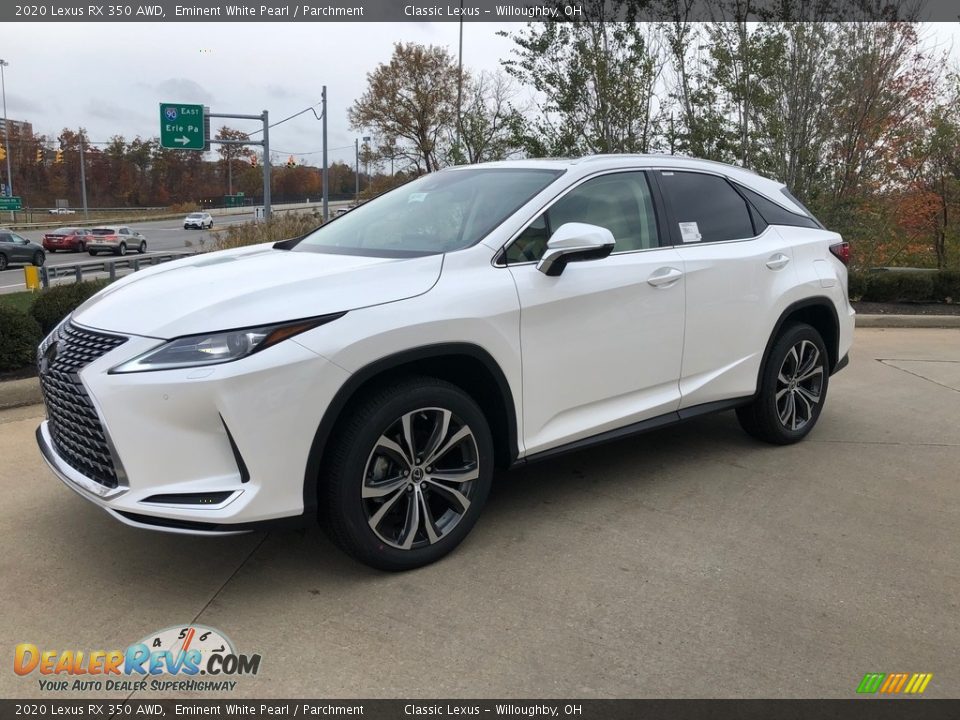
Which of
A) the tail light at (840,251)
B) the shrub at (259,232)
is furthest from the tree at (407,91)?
the tail light at (840,251)

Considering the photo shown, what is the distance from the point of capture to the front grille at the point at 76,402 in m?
2.82

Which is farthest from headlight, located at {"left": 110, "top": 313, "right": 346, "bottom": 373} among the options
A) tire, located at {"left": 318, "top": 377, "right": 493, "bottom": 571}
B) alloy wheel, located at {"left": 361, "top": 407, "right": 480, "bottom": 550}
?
alloy wheel, located at {"left": 361, "top": 407, "right": 480, "bottom": 550}

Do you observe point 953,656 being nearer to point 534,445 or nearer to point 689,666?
point 689,666

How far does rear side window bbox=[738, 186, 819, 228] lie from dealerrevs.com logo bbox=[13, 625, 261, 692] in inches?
148

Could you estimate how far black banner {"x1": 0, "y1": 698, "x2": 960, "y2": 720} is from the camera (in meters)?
2.38

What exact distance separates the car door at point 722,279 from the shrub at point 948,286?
27.1ft

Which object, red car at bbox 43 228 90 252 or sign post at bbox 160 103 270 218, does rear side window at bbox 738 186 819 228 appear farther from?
red car at bbox 43 228 90 252

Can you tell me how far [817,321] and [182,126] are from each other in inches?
1245

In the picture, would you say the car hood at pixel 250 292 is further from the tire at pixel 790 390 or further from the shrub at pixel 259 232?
the shrub at pixel 259 232

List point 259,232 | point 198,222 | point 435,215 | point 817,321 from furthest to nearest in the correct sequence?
point 198,222, point 259,232, point 817,321, point 435,215

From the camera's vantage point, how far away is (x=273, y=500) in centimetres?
276

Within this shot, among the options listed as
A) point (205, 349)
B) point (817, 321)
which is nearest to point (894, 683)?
point (205, 349)

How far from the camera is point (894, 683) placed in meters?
2.56

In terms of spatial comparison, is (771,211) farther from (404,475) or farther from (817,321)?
(404,475)
